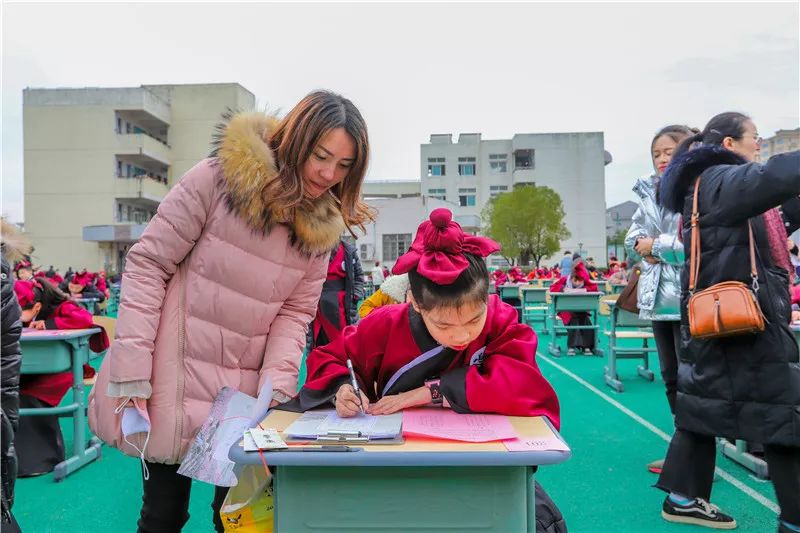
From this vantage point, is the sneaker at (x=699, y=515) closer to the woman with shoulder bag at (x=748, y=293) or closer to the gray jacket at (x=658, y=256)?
the woman with shoulder bag at (x=748, y=293)

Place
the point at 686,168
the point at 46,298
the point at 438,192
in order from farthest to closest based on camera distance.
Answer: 1. the point at 438,192
2. the point at 46,298
3. the point at 686,168

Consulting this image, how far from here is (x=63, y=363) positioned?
3600mm

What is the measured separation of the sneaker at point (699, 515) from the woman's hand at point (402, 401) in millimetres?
1719

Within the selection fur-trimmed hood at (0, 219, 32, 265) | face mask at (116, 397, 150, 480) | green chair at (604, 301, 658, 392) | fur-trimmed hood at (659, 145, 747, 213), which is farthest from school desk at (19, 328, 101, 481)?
green chair at (604, 301, 658, 392)

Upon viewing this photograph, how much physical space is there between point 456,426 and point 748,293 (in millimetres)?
1395

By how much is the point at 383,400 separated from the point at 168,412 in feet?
1.85

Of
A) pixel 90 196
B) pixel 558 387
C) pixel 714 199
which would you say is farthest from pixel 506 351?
pixel 90 196

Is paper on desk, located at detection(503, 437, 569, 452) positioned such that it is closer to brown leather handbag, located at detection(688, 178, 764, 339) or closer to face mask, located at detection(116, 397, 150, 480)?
face mask, located at detection(116, 397, 150, 480)

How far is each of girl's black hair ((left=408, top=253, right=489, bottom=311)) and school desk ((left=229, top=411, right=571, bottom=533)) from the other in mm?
394

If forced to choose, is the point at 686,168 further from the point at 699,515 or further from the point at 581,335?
the point at 581,335

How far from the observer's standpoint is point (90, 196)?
30.7m

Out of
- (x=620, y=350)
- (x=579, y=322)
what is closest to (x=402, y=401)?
(x=620, y=350)

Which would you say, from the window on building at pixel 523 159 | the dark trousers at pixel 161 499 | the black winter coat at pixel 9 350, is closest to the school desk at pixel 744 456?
the dark trousers at pixel 161 499

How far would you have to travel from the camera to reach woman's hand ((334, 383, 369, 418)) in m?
1.46
